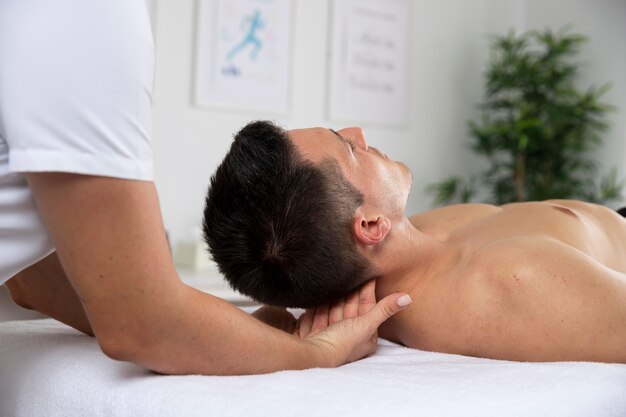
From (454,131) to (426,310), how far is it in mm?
3669

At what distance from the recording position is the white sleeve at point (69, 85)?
0.86 metres

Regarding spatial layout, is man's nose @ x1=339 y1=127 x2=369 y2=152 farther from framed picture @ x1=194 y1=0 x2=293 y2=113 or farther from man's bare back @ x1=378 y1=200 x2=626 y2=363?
framed picture @ x1=194 y1=0 x2=293 y2=113

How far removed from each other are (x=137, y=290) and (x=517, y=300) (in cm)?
73

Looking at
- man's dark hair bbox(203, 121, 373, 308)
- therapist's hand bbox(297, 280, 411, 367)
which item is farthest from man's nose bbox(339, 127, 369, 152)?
therapist's hand bbox(297, 280, 411, 367)

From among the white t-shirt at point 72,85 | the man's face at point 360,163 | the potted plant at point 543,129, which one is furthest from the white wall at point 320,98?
the white t-shirt at point 72,85

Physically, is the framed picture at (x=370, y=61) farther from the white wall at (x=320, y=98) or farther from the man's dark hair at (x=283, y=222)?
the man's dark hair at (x=283, y=222)

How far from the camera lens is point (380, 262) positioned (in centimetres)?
150

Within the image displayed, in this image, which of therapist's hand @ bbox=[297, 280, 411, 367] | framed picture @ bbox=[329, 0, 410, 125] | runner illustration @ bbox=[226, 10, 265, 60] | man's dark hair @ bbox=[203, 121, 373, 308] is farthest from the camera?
framed picture @ bbox=[329, 0, 410, 125]

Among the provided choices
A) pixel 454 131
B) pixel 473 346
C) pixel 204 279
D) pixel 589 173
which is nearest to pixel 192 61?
pixel 204 279

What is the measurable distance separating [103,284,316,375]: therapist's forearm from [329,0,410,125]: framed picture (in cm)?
338

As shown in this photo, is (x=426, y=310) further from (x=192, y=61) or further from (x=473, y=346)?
(x=192, y=61)

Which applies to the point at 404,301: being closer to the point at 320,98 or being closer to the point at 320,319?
the point at 320,319

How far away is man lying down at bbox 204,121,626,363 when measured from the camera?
4.36 feet

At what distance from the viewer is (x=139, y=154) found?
2.97 ft
